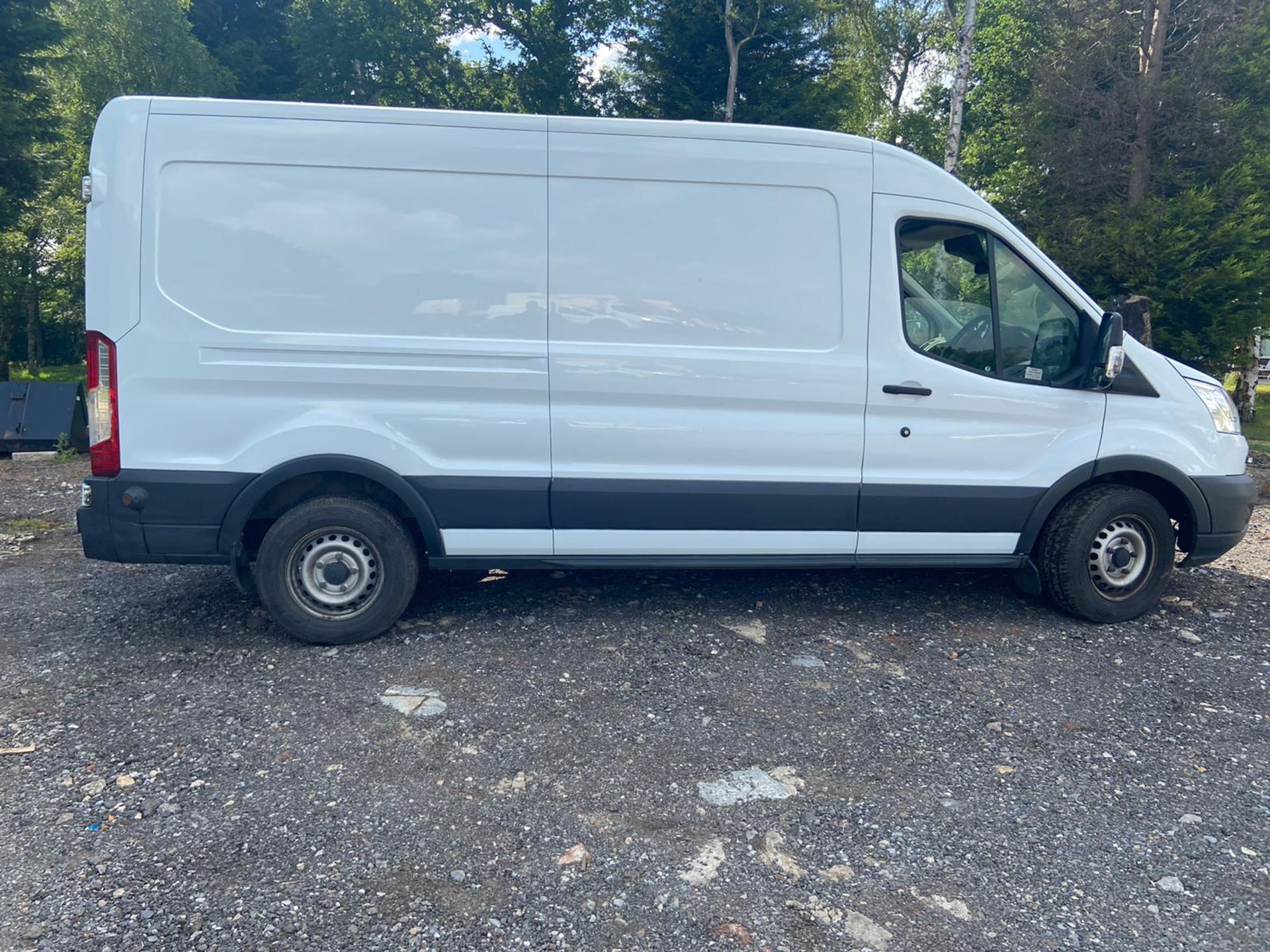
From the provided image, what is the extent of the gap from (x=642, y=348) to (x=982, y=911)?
9.29 feet

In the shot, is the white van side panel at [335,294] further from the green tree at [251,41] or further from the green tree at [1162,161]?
the green tree at [251,41]

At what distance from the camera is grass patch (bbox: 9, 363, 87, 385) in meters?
22.8

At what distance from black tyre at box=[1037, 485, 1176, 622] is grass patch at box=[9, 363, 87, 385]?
77.5ft

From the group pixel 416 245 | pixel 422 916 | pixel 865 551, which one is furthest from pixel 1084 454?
pixel 422 916

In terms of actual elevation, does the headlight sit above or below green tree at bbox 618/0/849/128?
below

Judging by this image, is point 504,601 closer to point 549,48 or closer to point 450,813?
point 450,813

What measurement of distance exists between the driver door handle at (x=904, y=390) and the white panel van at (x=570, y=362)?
12 mm

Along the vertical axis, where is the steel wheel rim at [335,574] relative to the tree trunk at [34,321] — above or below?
below

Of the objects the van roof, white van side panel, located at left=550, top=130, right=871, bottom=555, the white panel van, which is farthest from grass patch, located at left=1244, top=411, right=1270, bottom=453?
the van roof

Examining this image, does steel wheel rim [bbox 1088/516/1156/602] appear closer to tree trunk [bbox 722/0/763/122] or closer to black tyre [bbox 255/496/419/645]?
black tyre [bbox 255/496/419/645]

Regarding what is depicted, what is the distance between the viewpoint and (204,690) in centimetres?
410

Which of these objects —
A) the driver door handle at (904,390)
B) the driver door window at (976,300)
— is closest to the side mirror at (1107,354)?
the driver door window at (976,300)

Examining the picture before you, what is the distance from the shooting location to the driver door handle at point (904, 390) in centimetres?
466

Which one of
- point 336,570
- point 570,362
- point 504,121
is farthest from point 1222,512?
point 336,570
